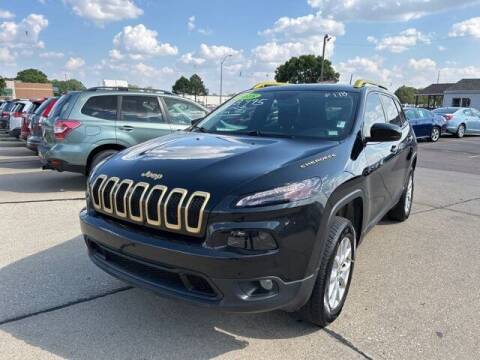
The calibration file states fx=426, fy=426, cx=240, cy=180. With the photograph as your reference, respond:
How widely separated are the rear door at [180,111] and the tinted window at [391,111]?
3.73 m

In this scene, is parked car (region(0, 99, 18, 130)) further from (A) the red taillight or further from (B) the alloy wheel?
(B) the alloy wheel

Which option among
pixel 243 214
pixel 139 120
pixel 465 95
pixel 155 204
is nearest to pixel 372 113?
pixel 243 214

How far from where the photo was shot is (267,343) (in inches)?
111

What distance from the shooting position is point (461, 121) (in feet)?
69.1

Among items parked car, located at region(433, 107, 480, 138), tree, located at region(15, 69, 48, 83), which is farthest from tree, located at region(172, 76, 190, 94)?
parked car, located at region(433, 107, 480, 138)

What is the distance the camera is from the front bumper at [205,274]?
7.89ft

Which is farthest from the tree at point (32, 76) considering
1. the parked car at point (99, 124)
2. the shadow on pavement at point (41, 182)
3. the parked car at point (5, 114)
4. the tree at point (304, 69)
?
the parked car at point (99, 124)

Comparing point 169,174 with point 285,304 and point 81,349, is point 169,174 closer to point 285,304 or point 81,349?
point 285,304

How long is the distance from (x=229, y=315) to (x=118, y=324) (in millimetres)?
796

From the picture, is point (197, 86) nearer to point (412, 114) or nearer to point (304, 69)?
point (304, 69)

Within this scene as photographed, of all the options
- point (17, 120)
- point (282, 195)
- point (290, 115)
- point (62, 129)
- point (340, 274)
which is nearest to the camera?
point (282, 195)

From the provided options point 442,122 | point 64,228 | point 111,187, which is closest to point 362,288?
point 111,187

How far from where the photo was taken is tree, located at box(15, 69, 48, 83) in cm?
13388

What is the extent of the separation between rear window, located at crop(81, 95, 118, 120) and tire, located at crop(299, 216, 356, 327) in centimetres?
553
